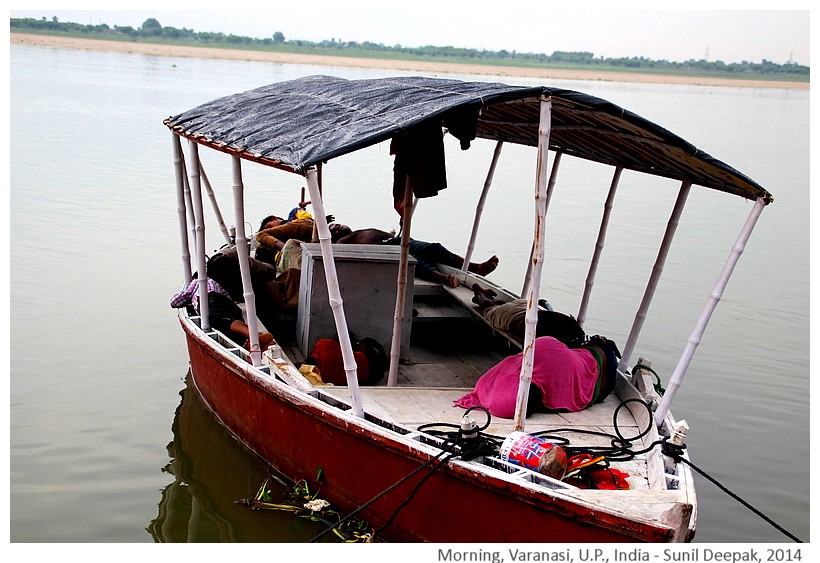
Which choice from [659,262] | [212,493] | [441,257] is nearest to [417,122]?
[659,262]

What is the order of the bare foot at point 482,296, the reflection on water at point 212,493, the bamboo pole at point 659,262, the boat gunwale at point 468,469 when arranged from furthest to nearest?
the bare foot at point 482,296
the bamboo pole at point 659,262
the reflection on water at point 212,493
the boat gunwale at point 468,469

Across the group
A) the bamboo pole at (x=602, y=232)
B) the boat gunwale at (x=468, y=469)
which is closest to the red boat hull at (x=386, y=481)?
the boat gunwale at (x=468, y=469)

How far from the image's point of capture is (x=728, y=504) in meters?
6.39

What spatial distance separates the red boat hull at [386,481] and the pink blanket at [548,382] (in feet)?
2.71

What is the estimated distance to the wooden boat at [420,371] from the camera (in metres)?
4.48

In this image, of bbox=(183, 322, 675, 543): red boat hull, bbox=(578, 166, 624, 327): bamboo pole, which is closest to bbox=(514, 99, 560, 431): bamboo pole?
bbox=(183, 322, 675, 543): red boat hull

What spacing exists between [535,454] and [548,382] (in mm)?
1008

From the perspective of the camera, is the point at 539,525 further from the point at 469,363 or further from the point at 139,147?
the point at 139,147

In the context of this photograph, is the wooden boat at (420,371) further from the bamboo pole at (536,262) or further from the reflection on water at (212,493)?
the reflection on water at (212,493)

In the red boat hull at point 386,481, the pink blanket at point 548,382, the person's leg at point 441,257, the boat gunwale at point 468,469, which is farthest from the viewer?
the person's leg at point 441,257
